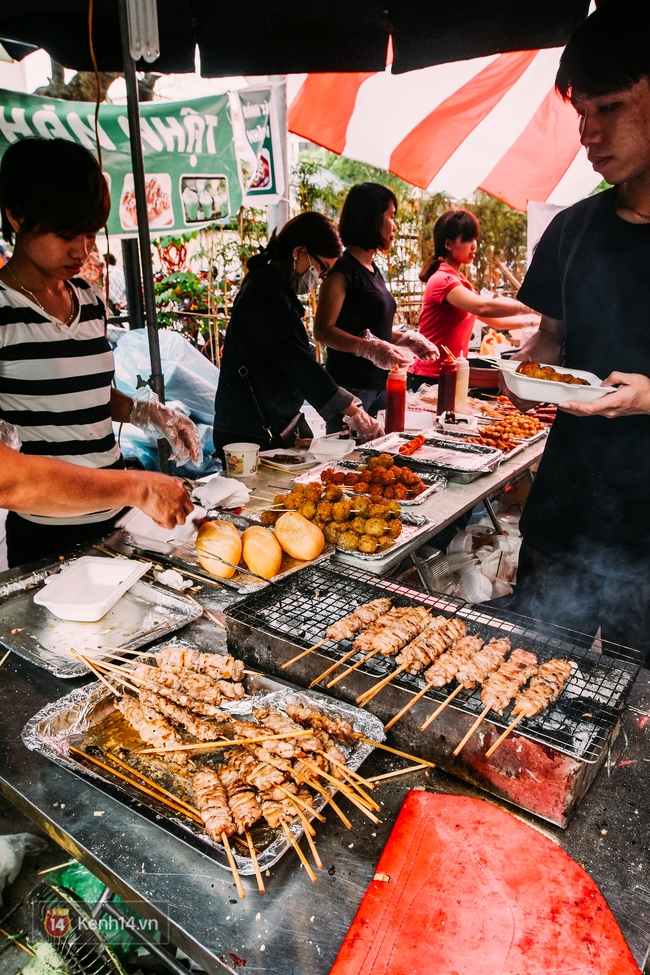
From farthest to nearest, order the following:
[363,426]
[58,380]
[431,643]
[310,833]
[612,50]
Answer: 1. [363,426]
2. [58,380]
3. [612,50]
4. [431,643]
5. [310,833]

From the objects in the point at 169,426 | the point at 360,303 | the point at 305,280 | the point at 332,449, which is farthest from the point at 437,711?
the point at 360,303

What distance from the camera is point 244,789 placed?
163cm

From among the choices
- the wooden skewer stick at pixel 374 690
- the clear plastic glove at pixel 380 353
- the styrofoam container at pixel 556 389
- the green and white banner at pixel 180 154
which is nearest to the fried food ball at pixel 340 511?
the styrofoam container at pixel 556 389

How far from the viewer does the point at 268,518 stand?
3.20 metres

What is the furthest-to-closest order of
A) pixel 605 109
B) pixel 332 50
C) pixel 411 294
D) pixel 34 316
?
pixel 411 294 < pixel 332 50 < pixel 34 316 < pixel 605 109

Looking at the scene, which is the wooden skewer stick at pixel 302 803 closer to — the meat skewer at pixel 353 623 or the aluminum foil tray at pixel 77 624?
the meat skewer at pixel 353 623

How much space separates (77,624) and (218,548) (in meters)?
0.65

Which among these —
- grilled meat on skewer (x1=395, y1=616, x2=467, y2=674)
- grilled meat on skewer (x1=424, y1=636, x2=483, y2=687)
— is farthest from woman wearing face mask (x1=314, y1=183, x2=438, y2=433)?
grilled meat on skewer (x1=424, y1=636, x2=483, y2=687)

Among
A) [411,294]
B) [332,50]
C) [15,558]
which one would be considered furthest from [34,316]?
[411,294]

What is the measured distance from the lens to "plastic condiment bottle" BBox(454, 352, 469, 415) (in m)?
5.38

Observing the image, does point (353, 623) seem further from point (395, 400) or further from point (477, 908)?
point (395, 400)

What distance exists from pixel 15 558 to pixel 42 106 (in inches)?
192

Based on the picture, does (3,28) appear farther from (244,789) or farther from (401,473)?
(244,789)

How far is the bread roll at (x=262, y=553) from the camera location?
107 inches
